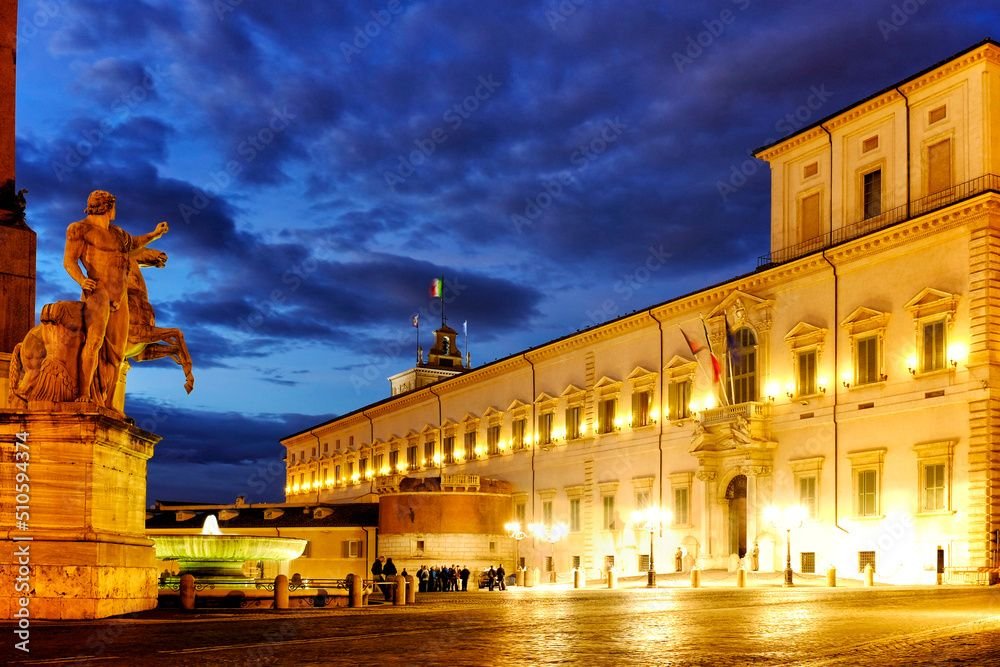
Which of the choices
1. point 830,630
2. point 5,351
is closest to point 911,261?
point 830,630

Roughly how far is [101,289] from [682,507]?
32389 millimetres

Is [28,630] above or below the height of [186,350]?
below

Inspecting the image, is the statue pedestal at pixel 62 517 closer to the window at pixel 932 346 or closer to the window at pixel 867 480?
the window at pixel 932 346

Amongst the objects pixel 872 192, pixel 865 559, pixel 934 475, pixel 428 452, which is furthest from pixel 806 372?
pixel 428 452

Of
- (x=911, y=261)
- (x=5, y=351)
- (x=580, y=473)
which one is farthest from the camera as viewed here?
(x=580, y=473)

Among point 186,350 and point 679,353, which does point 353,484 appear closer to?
point 679,353

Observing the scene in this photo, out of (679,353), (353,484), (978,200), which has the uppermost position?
(978,200)

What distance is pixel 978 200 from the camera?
31.0m

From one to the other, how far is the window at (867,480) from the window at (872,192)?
7.66 m

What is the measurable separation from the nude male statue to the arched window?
29510 mm

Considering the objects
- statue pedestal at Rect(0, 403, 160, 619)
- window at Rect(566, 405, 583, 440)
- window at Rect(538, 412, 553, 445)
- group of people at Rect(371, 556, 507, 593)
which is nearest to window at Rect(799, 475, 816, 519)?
group of people at Rect(371, 556, 507, 593)

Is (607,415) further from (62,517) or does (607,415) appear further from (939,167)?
(62,517)

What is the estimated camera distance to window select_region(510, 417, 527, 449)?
182ft

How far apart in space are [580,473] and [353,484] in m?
30.0
